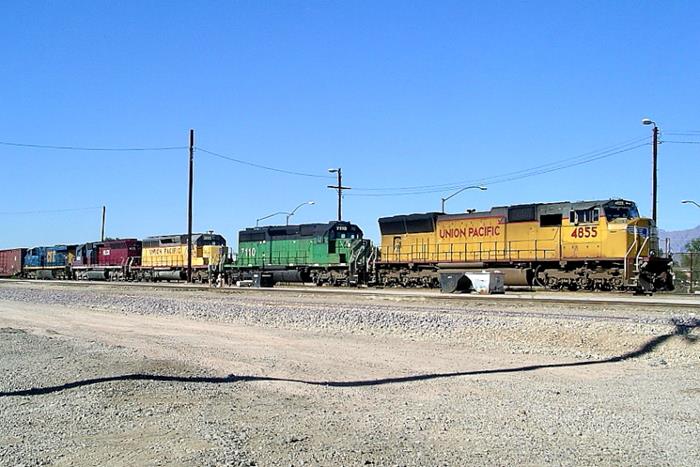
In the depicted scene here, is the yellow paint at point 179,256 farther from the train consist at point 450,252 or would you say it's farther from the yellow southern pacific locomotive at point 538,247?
the yellow southern pacific locomotive at point 538,247

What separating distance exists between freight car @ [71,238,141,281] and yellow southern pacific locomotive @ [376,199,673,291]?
29395mm

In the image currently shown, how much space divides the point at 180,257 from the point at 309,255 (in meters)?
15.4

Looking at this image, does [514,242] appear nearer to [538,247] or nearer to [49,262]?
[538,247]

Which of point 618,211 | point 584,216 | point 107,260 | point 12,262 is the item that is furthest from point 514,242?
point 12,262

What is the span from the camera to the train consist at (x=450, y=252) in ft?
95.6

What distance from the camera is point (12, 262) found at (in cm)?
7931

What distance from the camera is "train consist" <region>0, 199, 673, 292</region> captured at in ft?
95.6

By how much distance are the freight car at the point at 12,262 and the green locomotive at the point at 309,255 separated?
40.4 metres

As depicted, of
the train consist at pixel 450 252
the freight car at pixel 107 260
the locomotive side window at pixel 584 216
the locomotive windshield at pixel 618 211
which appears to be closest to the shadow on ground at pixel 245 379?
the train consist at pixel 450 252

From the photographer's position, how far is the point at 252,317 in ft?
66.5

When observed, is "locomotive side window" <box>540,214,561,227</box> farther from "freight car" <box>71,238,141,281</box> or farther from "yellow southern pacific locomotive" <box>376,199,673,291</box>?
"freight car" <box>71,238,141,281</box>

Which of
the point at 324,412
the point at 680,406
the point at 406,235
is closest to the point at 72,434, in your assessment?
the point at 324,412

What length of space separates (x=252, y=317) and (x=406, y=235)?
19650mm

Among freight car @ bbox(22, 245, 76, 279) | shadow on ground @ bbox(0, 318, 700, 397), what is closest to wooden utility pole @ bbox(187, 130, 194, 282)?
freight car @ bbox(22, 245, 76, 279)
